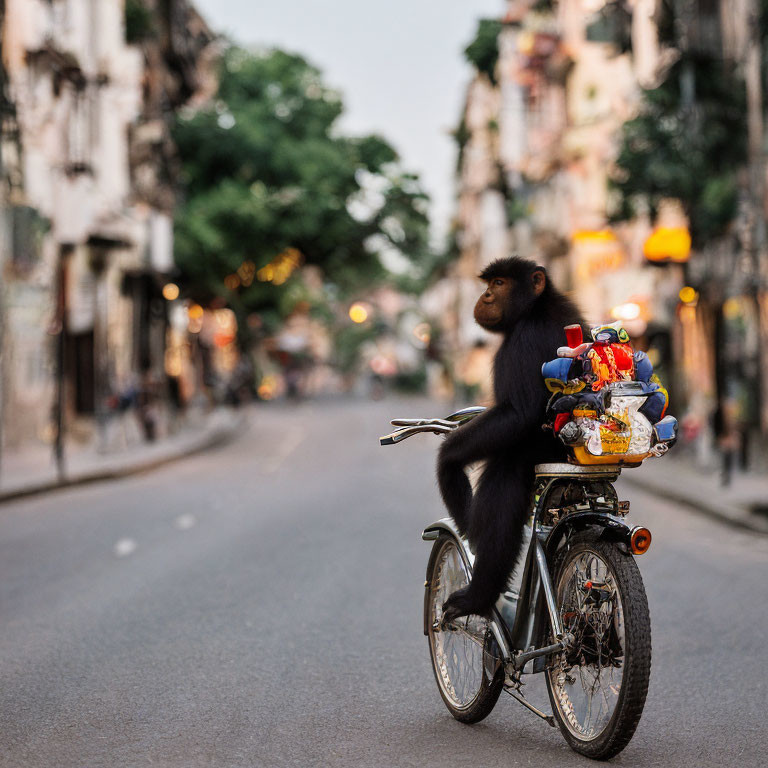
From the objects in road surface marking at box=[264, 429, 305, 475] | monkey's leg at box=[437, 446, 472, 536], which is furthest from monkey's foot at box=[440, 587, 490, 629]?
road surface marking at box=[264, 429, 305, 475]

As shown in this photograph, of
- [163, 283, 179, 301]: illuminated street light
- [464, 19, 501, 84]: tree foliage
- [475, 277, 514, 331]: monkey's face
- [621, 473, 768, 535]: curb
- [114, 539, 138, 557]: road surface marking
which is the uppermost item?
[464, 19, 501, 84]: tree foliage

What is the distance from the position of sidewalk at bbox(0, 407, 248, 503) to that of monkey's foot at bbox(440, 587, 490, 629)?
38.8 feet

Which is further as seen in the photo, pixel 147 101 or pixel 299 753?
pixel 147 101

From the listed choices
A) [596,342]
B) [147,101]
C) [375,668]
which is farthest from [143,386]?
[596,342]

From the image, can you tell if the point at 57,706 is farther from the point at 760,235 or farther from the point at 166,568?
the point at 760,235

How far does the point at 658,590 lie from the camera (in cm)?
895

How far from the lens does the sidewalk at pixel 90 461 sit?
1762 cm

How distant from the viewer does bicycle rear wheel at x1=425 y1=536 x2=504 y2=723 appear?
5.01m

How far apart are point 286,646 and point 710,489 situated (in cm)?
1065

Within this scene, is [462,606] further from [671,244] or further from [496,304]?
[671,244]

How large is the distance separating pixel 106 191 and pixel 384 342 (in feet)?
322

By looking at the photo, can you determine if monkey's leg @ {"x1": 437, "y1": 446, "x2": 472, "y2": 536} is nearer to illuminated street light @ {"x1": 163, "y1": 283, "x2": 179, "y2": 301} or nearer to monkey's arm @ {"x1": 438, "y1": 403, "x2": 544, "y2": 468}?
monkey's arm @ {"x1": 438, "y1": 403, "x2": 544, "y2": 468}

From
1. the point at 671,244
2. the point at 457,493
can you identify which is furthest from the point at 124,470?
the point at 457,493

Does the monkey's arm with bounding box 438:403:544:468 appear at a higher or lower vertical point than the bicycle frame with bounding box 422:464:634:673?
higher
